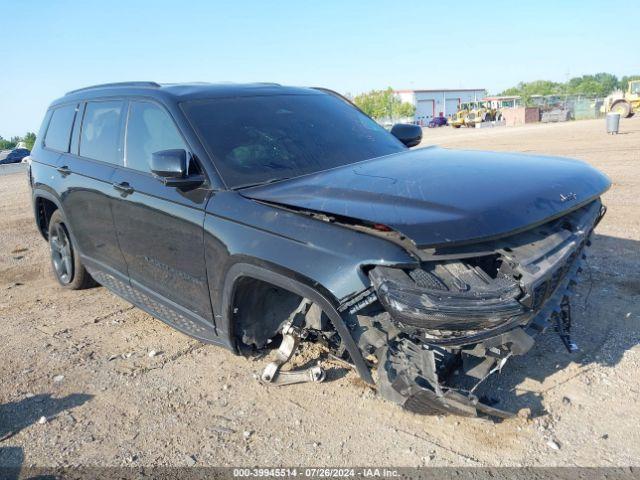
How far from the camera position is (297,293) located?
2668mm

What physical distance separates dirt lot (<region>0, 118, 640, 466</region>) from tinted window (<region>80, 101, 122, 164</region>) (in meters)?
1.46

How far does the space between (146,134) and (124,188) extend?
42 cm

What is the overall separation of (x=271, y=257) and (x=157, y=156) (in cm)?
101

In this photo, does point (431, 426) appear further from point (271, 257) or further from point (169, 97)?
point (169, 97)

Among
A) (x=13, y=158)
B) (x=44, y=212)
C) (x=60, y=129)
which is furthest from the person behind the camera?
(x=13, y=158)

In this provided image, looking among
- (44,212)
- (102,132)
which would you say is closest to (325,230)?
(102,132)

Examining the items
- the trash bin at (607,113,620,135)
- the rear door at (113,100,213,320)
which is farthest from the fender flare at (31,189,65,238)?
Answer: the trash bin at (607,113,620,135)

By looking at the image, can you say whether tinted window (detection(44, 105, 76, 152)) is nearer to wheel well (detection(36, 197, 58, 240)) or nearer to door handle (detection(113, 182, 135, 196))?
wheel well (detection(36, 197, 58, 240))

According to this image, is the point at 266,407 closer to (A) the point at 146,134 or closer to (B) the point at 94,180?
(A) the point at 146,134

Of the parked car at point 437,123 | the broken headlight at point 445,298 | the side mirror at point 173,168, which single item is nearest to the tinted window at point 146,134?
the side mirror at point 173,168

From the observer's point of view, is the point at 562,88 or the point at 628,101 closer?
the point at 628,101

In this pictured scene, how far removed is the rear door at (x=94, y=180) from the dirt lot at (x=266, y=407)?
2.17 feet

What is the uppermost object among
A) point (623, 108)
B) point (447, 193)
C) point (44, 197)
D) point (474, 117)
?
point (447, 193)

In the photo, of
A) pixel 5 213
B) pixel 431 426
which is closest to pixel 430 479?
pixel 431 426
